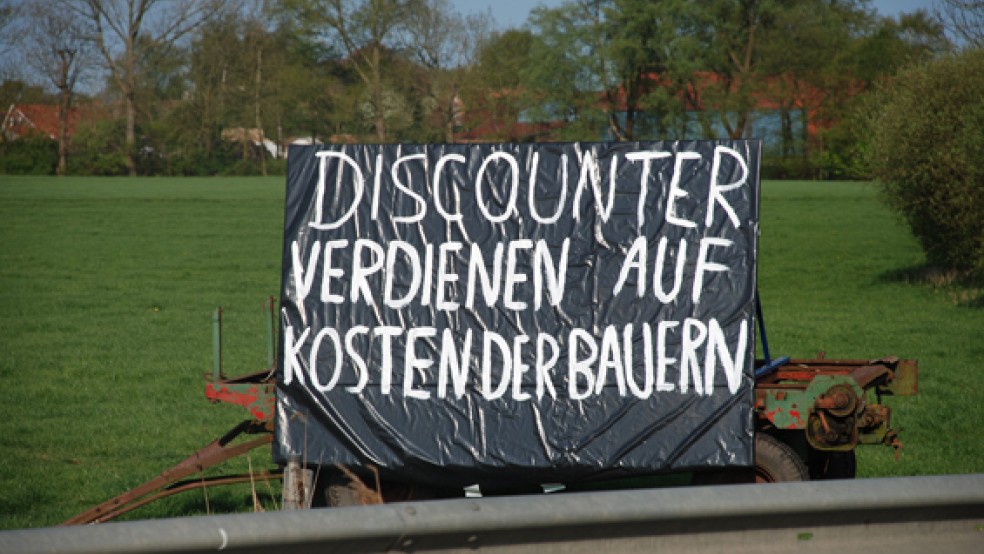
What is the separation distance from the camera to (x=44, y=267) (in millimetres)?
24031

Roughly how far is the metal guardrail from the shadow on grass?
16229 mm

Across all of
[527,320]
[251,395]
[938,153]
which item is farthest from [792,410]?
[938,153]

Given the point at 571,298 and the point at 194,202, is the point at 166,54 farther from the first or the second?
the point at 571,298

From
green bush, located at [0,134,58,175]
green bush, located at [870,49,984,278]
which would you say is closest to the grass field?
green bush, located at [870,49,984,278]

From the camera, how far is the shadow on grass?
20.0 m

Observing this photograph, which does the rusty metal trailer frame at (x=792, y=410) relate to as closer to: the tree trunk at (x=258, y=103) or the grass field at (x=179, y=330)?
the grass field at (x=179, y=330)

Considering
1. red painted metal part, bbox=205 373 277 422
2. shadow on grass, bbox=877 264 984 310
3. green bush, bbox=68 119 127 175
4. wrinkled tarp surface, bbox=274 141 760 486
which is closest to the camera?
wrinkled tarp surface, bbox=274 141 760 486

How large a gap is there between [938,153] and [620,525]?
57.2 feet

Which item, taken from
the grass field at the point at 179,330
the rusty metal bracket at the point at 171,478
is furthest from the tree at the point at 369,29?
the rusty metal bracket at the point at 171,478

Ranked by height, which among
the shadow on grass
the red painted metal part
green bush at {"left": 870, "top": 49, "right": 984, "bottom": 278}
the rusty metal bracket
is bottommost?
the shadow on grass

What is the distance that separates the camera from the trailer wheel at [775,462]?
5762mm

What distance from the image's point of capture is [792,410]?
564 centimetres

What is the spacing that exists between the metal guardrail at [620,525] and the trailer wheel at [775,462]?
166 cm

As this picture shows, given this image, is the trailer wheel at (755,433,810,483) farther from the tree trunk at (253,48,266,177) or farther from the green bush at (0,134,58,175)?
the tree trunk at (253,48,266,177)
